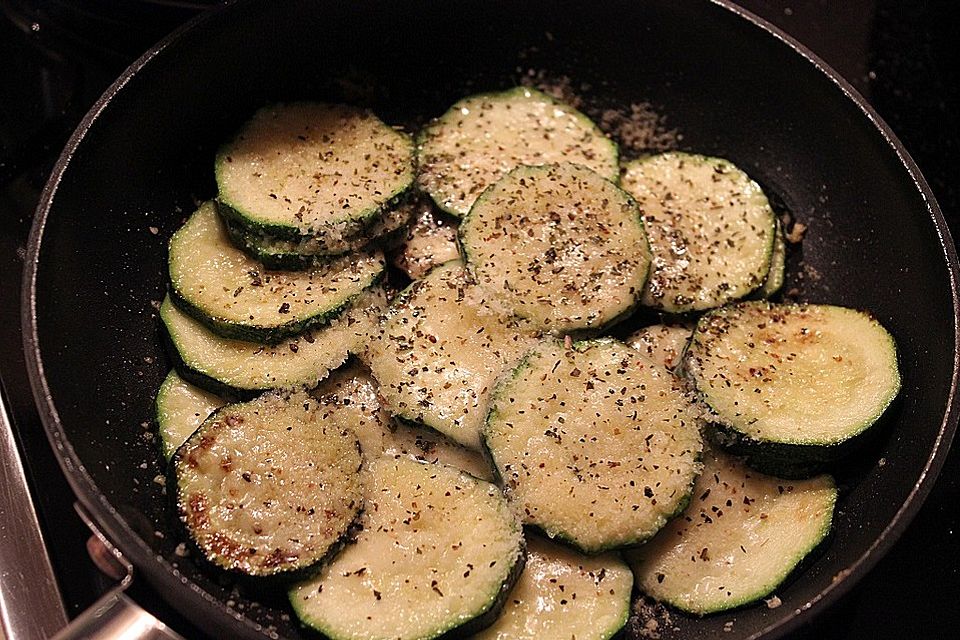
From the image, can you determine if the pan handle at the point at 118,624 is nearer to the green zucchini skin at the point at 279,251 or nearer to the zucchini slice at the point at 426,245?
the green zucchini skin at the point at 279,251

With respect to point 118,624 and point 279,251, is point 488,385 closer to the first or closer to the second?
point 279,251

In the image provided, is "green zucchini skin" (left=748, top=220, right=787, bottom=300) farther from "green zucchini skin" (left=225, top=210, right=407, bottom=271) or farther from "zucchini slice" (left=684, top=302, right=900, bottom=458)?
"green zucchini skin" (left=225, top=210, right=407, bottom=271)

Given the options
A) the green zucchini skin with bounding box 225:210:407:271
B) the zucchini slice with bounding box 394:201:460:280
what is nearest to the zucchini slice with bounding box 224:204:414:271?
the green zucchini skin with bounding box 225:210:407:271

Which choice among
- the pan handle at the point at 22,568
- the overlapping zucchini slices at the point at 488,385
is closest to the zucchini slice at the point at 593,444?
the overlapping zucchini slices at the point at 488,385

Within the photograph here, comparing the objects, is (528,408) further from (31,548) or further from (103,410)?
(31,548)

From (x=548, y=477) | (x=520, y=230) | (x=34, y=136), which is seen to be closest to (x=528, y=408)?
(x=548, y=477)
